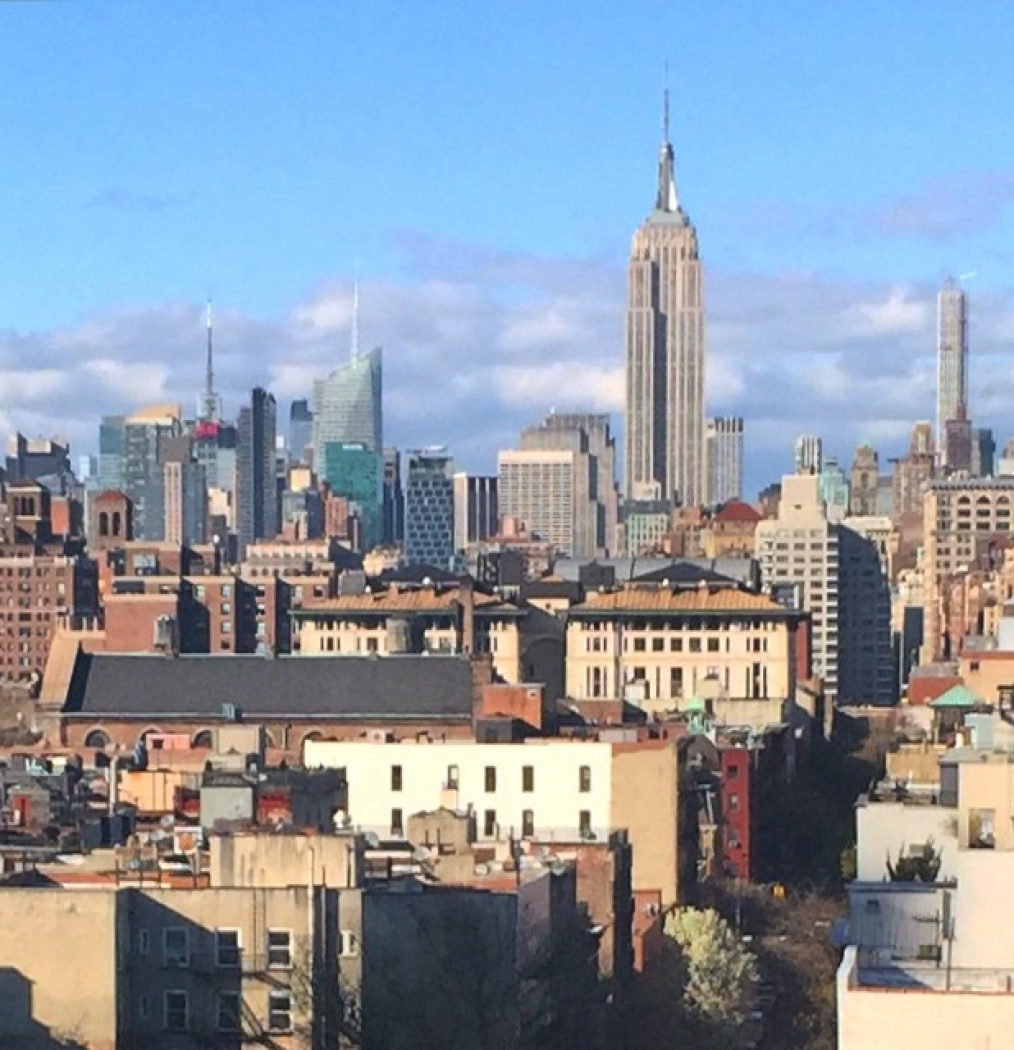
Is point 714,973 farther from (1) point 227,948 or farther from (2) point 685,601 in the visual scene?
(2) point 685,601

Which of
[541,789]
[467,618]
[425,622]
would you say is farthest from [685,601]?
[541,789]

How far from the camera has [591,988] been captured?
216 ft

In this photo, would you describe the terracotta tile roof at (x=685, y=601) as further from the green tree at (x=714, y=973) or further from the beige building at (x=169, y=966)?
the beige building at (x=169, y=966)

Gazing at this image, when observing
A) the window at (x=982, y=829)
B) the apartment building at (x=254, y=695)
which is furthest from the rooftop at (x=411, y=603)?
the window at (x=982, y=829)

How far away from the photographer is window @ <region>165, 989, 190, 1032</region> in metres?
55.6

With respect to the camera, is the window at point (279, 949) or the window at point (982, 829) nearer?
the window at point (982, 829)

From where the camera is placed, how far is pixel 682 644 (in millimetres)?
179000

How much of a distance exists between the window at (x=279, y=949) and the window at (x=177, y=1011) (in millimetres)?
1246

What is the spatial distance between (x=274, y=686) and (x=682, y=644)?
44.0 meters

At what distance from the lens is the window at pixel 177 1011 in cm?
5559

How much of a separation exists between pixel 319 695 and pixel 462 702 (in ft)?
20.9

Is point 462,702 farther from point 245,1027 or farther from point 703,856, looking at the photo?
point 245,1027

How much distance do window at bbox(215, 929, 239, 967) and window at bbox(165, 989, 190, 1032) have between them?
0.66 meters

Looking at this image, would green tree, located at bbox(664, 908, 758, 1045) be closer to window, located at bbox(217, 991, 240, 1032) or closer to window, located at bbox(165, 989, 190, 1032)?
window, located at bbox(217, 991, 240, 1032)
